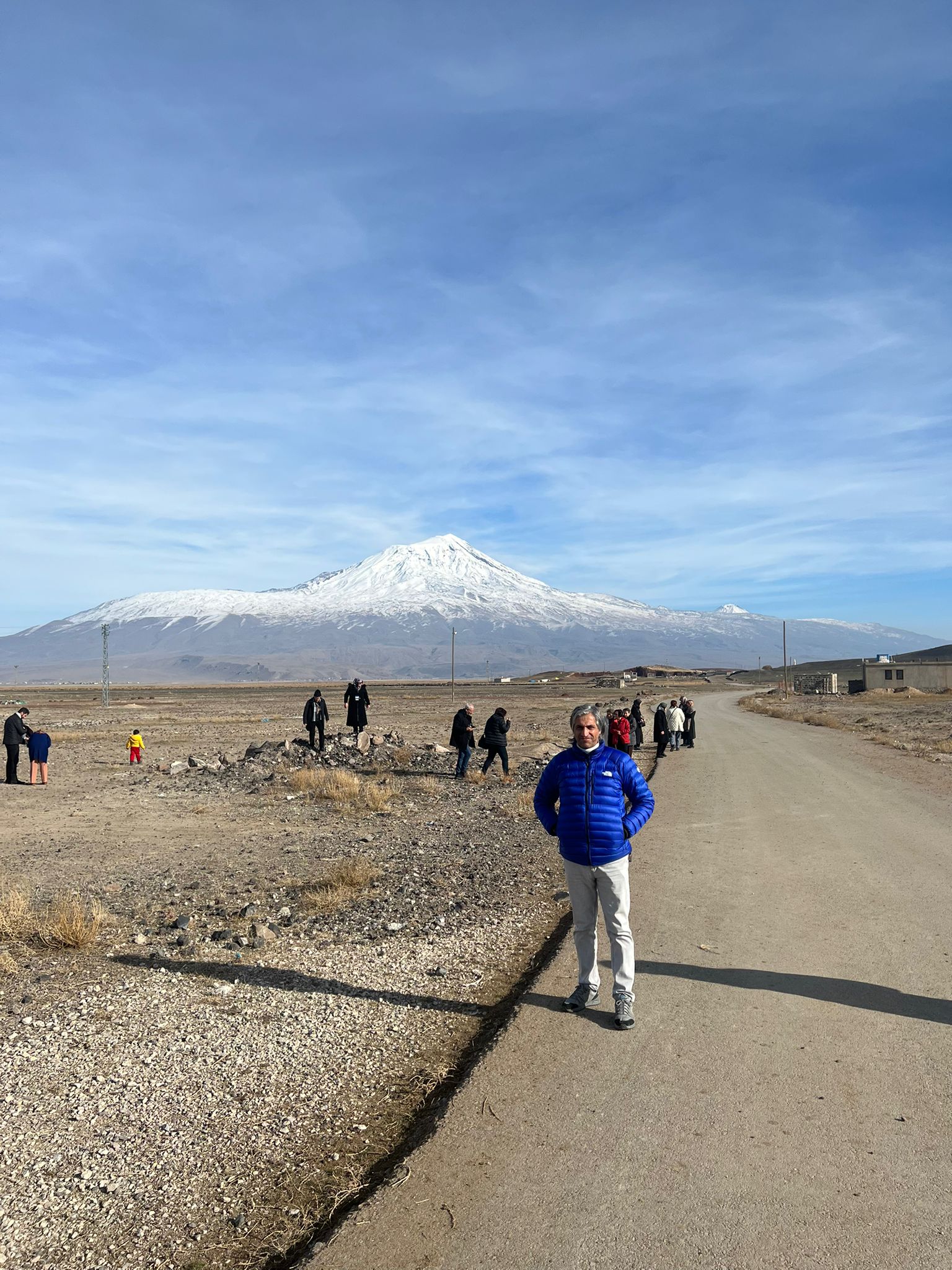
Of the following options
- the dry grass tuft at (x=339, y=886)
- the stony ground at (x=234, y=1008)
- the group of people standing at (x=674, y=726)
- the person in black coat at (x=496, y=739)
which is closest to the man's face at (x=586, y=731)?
the stony ground at (x=234, y=1008)

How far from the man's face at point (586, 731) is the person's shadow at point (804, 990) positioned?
1698 mm

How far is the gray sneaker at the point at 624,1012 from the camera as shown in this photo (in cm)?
537

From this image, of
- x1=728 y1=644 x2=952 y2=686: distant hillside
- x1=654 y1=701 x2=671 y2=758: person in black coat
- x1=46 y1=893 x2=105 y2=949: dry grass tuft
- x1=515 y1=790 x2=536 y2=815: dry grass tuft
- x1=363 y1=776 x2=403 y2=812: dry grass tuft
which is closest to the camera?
x1=46 y1=893 x2=105 y2=949: dry grass tuft

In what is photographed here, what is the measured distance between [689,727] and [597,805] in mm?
23091

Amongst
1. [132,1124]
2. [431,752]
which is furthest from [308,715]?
[132,1124]

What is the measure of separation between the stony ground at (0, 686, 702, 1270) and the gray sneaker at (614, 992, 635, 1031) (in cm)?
90

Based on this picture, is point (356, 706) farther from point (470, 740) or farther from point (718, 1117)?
point (718, 1117)

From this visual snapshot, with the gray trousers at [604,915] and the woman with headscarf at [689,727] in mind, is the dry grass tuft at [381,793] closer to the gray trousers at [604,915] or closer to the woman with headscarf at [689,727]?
the gray trousers at [604,915]

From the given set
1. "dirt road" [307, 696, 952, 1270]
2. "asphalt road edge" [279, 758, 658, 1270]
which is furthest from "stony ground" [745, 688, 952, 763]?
"asphalt road edge" [279, 758, 658, 1270]

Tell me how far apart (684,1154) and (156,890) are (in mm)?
6912

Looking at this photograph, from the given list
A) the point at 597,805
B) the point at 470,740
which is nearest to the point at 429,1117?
the point at 597,805

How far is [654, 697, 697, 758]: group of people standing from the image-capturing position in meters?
24.1

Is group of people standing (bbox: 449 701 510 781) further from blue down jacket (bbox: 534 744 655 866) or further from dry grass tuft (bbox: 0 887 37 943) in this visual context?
blue down jacket (bbox: 534 744 655 866)

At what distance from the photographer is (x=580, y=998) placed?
223 inches
